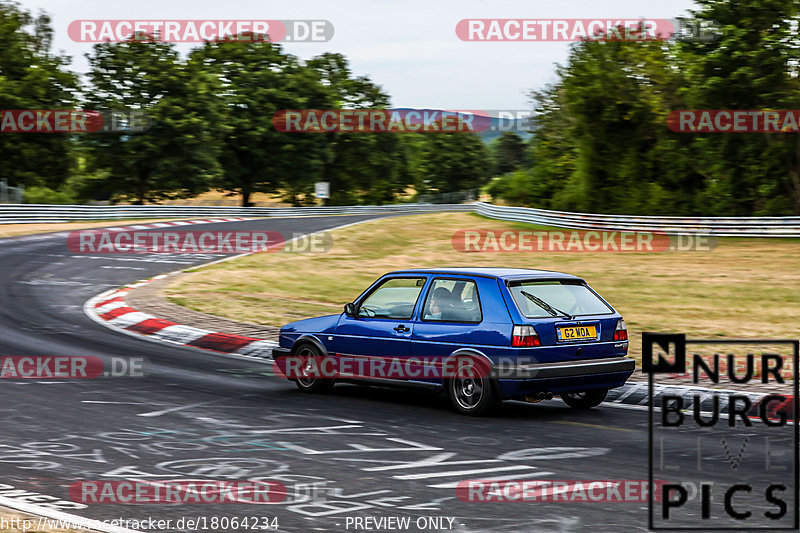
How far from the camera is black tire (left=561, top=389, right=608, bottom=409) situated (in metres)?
9.66

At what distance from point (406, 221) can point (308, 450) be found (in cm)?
4184

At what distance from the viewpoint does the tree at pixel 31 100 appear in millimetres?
58094

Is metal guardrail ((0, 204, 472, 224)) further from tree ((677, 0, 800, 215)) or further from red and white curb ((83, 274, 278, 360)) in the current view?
tree ((677, 0, 800, 215))

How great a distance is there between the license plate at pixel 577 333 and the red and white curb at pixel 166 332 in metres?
5.54

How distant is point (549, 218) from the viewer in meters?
44.9

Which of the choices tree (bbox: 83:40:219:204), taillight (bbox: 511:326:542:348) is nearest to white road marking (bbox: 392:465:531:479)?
taillight (bbox: 511:326:542:348)

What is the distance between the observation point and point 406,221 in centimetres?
4912

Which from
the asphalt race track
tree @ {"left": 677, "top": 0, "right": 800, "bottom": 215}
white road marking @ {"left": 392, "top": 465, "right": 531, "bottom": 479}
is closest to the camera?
the asphalt race track

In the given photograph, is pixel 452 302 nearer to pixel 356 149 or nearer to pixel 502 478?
pixel 502 478

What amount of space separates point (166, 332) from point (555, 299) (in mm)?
8122

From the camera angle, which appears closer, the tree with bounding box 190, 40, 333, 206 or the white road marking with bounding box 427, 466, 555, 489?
the white road marking with bounding box 427, 466, 555, 489

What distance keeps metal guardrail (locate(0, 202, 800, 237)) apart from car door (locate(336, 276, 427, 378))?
2710cm

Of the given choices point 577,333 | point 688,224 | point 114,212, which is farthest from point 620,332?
point 114,212

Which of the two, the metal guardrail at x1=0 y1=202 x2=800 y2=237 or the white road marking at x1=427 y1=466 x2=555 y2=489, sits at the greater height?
the metal guardrail at x1=0 y1=202 x2=800 y2=237
